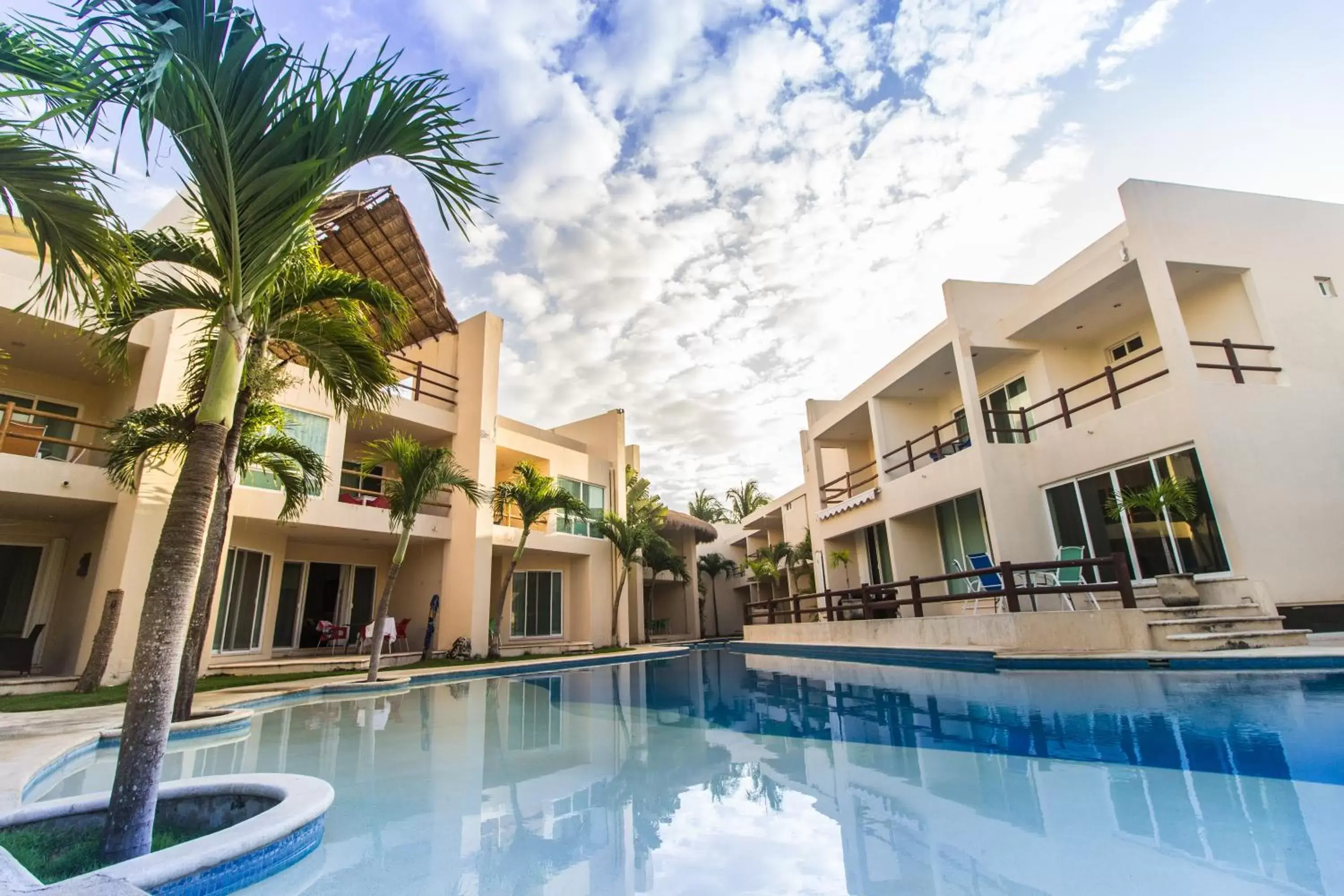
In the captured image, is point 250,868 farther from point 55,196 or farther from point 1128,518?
point 1128,518

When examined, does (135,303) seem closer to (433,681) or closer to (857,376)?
(433,681)

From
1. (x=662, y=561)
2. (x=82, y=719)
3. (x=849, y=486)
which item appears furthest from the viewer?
(x=662, y=561)

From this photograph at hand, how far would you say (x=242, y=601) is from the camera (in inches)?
483

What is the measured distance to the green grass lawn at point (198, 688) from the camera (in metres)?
7.36

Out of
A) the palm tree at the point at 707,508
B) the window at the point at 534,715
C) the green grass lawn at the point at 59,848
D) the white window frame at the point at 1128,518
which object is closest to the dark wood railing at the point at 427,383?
the window at the point at 534,715

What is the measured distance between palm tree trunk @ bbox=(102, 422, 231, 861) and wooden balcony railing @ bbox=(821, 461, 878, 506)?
1550 cm

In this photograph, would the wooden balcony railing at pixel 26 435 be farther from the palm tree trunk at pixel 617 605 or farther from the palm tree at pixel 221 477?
the palm tree trunk at pixel 617 605

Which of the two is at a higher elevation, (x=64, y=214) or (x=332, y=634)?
(x=64, y=214)

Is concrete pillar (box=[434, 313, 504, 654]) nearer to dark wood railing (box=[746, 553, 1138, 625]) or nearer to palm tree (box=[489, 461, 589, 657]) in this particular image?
palm tree (box=[489, 461, 589, 657])

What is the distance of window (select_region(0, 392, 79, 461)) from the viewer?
10820 millimetres

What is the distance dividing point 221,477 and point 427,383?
33.0 ft

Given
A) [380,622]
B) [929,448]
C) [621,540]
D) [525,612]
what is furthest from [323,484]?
[929,448]

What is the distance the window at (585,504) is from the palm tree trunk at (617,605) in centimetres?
144

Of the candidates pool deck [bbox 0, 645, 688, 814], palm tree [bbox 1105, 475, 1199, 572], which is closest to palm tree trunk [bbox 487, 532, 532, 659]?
pool deck [bbox 0, 645, 688, 814]
